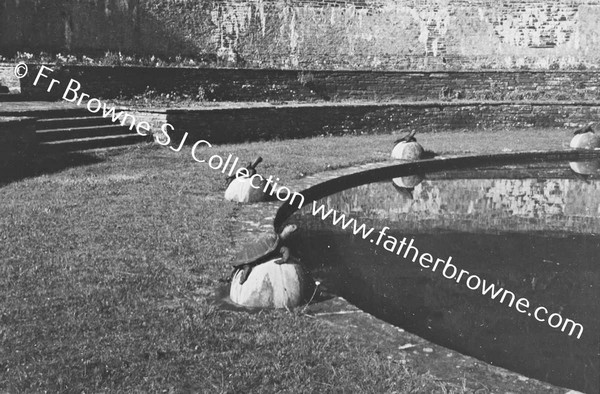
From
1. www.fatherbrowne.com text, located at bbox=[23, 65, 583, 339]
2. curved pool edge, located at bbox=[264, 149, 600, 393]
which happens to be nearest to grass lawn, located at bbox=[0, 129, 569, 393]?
curved pool edge, located at bbox=[264, 149, 600, 393]

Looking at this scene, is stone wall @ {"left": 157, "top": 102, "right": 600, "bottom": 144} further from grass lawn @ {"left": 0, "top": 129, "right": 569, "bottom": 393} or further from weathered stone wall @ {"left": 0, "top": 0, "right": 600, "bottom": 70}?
grass lawn @ {"left": 0, "top": 129, "right": 569, "bottom": 393}

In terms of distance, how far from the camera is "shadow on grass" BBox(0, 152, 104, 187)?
8.77 m

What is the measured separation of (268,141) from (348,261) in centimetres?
773

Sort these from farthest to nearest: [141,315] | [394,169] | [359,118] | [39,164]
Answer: [359,118] < [394,169] < [39,164] < [141,315]

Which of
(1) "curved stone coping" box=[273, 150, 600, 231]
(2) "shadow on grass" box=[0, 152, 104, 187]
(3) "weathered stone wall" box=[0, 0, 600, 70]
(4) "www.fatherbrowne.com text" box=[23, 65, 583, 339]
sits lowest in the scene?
(2) "shadow on grass" box=[0, 152, 104, 187]

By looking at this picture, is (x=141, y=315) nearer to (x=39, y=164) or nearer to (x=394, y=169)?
(x=39, y=164)

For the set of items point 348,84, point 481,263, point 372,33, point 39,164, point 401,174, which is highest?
point 372,33

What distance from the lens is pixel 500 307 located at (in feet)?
17.5

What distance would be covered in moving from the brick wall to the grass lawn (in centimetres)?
714

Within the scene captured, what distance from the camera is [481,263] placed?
6363 mm

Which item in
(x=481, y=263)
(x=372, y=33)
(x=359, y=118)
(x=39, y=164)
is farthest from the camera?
(x=372, y=33)

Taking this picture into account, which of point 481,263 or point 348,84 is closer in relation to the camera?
point 481,263

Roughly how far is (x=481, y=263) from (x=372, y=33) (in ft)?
47.9

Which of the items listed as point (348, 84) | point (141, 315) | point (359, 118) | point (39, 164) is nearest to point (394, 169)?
point (359, 118)
